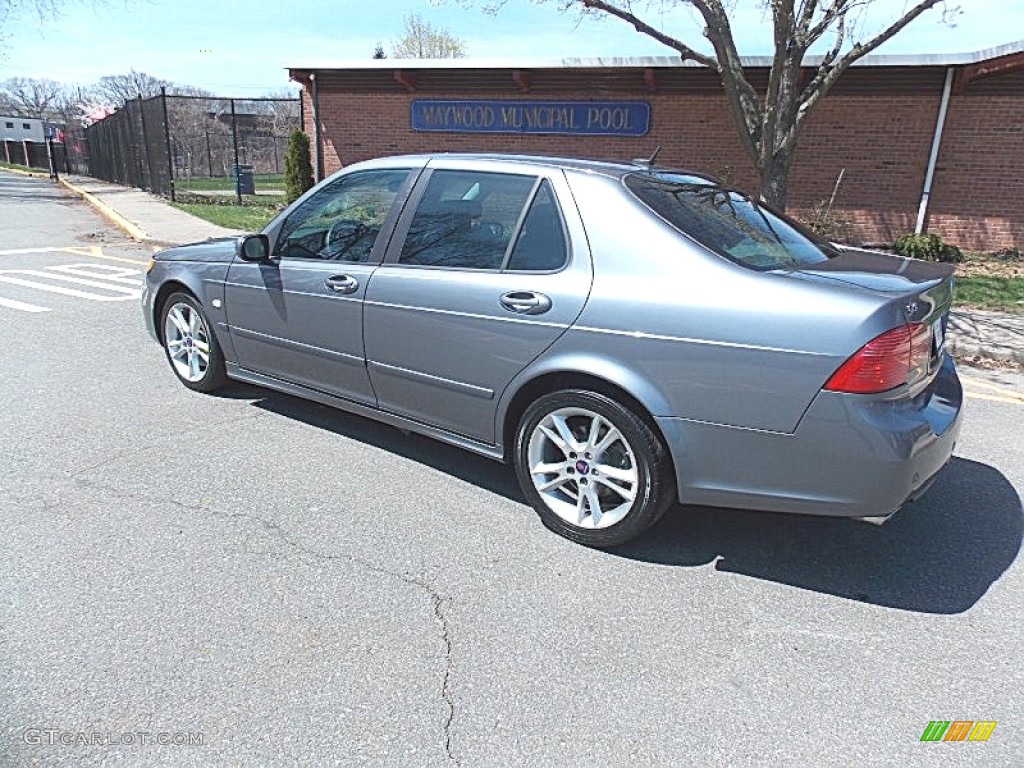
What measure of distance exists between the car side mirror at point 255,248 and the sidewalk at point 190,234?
4763mm

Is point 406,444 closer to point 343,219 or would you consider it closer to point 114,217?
point 343,219

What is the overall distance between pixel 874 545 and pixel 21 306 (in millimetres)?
8395

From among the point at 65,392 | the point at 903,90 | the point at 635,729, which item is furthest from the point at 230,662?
the point at 903,90

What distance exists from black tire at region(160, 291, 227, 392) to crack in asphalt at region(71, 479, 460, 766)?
3.46 feet

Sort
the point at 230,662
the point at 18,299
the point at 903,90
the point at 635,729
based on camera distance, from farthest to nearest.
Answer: the point at 903,90 < the point at 18,299 < the point at 230,662 < the point at 635,729

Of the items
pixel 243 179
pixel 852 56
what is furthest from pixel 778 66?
pixel 243 179

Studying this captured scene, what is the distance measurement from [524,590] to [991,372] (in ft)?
17.3

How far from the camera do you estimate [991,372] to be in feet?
19.9

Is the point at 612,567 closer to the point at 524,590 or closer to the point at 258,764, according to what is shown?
the point at 524,590

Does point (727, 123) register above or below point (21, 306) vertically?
above

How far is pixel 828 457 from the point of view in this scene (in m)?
2.59

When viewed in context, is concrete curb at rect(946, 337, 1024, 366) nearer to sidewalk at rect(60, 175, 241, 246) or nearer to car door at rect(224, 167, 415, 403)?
car door at rect(224, 167, 415, 403)

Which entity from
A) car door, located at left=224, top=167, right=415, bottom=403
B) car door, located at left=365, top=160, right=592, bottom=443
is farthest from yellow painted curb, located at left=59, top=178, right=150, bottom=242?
car door, located at left=365, top=160, right=592, bottom=443

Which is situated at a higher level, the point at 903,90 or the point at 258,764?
the point at 903,90
